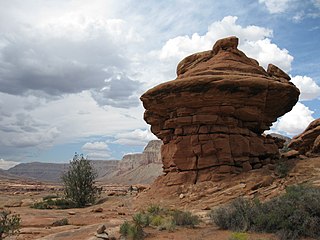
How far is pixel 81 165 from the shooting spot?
28.7 m

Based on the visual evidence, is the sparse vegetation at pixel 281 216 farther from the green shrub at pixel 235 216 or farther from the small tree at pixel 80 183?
the small tree at pixel 80 183

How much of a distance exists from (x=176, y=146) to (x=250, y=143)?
4.52 m

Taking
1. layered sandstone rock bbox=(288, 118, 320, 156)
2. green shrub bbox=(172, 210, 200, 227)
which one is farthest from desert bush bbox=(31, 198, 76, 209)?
layered sandstone rock bbox=(288, 118, 320, 156)

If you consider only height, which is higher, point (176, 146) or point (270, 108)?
point (270, 108)

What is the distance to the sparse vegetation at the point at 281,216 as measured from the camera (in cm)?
941

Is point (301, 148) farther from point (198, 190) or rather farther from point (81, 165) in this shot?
point (81, 165)

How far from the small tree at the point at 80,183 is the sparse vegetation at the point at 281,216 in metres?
17.8

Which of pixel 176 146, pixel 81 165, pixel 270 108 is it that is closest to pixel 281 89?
pixel 270 108

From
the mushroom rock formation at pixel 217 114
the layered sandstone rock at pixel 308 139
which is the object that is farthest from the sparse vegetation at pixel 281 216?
the layered sandstone rock at pixel 308 139

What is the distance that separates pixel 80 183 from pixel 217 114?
14550mm

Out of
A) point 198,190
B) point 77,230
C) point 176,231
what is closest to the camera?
point 176,231

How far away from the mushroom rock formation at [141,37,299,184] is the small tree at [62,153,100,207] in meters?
10.0

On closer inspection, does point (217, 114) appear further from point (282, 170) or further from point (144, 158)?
point (144, 158)

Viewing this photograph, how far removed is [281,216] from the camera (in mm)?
10195
